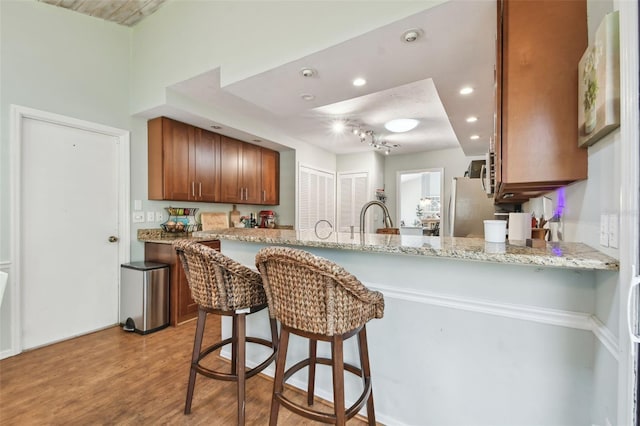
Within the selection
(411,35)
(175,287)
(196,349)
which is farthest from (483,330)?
(175,287)

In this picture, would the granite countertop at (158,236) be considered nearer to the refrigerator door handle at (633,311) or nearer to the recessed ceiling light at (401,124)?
the recessed ceiling light at (401,124)

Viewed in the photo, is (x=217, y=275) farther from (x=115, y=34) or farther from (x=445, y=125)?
(x=445, y=125)

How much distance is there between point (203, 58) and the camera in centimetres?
272

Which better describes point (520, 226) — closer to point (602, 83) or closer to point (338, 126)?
point (602, 83)

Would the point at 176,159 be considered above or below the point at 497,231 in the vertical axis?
above

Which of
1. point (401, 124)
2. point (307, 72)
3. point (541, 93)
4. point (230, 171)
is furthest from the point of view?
point (230, 171)

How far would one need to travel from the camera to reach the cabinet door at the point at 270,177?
193 inches

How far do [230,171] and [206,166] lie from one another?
0.42 metres

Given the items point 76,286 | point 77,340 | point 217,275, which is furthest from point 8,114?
point 217,275

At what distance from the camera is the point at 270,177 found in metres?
5.06

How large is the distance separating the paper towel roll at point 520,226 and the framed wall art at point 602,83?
517mm

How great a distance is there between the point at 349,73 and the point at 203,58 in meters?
1.41

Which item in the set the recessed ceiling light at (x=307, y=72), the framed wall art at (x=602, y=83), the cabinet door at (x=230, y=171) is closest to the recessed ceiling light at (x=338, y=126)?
the cabinet door at (x=230, y=171)

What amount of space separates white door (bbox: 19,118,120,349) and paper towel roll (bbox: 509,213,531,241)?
3.62 metres
